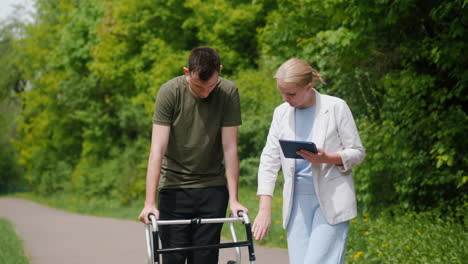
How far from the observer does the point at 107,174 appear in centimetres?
2378

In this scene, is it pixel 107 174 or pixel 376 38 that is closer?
pixel 376 38

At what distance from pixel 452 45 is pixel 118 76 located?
17672 mm

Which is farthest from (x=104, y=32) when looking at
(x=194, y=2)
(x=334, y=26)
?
(x=334, y=26)

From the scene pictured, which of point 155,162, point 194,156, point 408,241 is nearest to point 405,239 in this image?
point 408,241

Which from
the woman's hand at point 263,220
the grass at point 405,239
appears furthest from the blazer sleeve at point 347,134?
the grass at point 405,239

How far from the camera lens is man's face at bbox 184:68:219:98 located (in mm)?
3811

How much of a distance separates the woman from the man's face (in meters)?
0.47

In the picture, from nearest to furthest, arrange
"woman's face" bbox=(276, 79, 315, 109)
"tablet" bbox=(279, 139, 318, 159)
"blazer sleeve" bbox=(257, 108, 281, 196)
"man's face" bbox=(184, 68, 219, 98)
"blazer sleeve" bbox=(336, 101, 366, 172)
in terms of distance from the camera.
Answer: "tablet" bbox=(279, 139, 318, 159) < "woman's face" bbox=(276, 79, 315, 109) < "blazer sleeve" bbox=(336, 101, 366, 172) < "blazer sleeve" bbox=(257, 108, 281, 196) < "man's face" bbox=(184, 68, 219, 98)

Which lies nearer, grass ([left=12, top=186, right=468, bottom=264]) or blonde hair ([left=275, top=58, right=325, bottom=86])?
blonde hair ([left=275, top=58, right=325, bottom=86])

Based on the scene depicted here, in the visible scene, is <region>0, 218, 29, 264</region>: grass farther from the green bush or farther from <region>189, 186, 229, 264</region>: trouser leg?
<region>189, 186, 229, 264</region>: trouser leg

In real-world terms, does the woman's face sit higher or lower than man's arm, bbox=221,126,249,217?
higher

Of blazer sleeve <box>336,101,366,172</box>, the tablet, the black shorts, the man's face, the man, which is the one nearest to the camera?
the tablet

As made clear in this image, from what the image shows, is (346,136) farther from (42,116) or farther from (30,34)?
(30,34)

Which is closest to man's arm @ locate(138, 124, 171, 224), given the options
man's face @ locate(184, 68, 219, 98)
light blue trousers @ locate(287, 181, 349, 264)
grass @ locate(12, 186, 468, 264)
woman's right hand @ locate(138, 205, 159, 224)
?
woman's right hand @ locate(138, 205, 159, 224)
